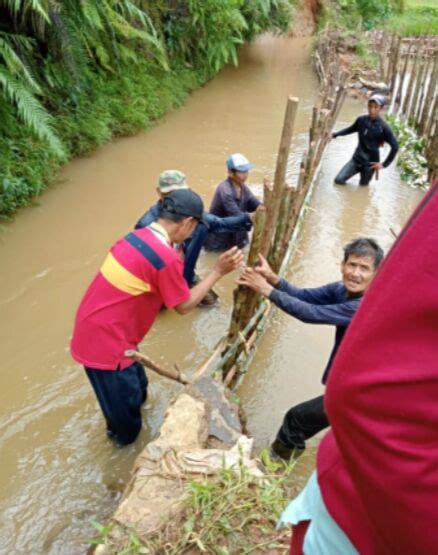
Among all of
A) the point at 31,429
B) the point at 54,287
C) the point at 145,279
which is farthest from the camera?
the point at 54,287

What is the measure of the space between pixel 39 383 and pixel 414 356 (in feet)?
10.6

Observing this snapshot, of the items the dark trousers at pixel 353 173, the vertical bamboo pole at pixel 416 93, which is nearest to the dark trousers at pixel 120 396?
the dark trousers at pixel 353 173

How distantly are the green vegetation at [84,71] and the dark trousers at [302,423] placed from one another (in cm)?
345

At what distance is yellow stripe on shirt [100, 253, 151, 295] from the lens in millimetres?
2188

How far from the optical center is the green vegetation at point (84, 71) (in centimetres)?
487

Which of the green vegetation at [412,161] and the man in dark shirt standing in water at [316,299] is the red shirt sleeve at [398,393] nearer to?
the man in dark shirt standing in water at [316,299]

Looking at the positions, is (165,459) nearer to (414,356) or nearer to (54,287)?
(414,356)

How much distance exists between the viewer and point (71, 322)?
12.8 ft

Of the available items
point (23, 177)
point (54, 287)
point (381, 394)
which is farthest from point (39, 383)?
point (381, 394)

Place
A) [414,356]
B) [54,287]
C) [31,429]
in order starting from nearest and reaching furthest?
1. [414,356]
2. [31,429]
3. [54,287]

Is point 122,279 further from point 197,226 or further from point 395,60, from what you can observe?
point 395,60

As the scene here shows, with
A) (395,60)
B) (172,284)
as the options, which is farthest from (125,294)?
(395,60)

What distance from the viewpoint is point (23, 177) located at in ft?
17.0

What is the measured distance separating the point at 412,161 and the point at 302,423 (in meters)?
5.88
